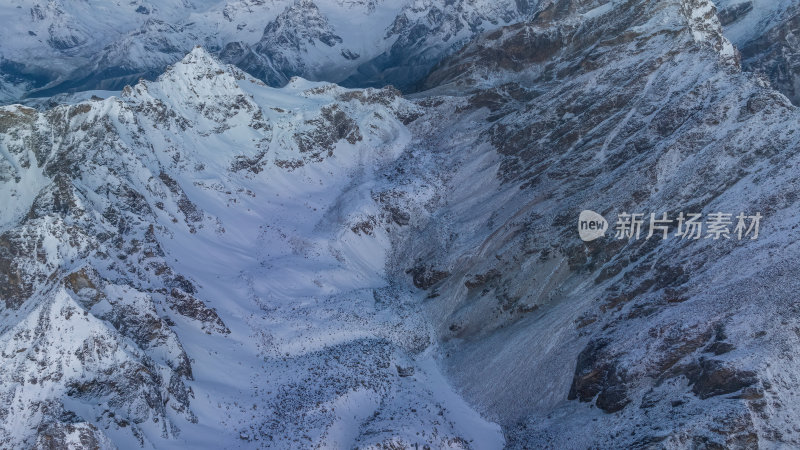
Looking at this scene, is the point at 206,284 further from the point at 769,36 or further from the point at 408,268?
the point at 769,36

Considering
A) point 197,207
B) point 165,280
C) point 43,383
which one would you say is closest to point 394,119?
point 197,207

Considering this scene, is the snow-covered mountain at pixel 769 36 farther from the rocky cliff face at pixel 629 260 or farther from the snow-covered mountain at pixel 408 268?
the snow-covered mountain at pixel 408 268

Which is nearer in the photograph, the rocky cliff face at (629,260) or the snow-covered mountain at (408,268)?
the rocky cliff face at (629,260)

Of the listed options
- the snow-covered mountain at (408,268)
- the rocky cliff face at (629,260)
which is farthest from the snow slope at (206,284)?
the rocky cliff face at (629,260)

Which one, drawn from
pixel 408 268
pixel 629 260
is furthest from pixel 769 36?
pixel 629 260

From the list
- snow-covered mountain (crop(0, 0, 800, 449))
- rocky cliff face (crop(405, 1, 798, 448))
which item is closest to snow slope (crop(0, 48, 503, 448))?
snow-covered mountain (crop(0, 0, 800, 449))

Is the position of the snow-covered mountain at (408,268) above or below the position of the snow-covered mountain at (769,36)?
below

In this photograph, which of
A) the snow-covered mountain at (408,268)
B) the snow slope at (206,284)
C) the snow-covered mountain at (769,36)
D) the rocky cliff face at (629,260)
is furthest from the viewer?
the snow-covered mountain at (769,36)

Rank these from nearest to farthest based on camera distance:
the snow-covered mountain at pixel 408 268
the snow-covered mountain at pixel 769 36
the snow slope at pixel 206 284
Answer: the snow-covered mountain at pixel 408 268 → the snow slope at pixel 206 284 → the snow-covered mountain at pixel 769 36

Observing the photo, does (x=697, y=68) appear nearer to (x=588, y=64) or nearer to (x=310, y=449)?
(x=588, y=64)
